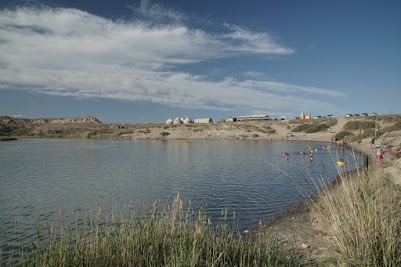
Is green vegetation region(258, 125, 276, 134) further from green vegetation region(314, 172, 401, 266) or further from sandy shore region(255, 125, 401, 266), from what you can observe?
green vegetation region(314, 172, 401, 266)

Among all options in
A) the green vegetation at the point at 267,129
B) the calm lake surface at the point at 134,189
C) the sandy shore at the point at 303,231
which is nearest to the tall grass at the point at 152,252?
the sandy shore at the point at 303,231

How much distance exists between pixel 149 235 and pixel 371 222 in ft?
19.0

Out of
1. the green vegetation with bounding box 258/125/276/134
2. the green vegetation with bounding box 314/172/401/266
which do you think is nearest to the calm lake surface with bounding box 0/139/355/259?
the green vegetation with bounding box 314/172/401/266

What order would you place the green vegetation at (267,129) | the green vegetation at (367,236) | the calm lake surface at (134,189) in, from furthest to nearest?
the green vegetation at (267,129), the calm lake surface at (134,189), the green vegetation at (367,236)

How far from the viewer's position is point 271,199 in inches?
843

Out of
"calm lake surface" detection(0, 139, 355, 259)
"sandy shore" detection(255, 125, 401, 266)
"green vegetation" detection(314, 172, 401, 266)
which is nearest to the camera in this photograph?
"green vegetation" detection(314, 172, 401, 266)

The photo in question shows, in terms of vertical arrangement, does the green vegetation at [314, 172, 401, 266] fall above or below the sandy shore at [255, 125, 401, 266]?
above

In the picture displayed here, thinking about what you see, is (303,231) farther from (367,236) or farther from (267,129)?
(267,129)

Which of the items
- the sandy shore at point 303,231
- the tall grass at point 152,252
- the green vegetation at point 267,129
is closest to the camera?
the tall grass at point 152,252

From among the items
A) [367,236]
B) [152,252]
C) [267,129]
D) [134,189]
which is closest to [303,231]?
[367,236]

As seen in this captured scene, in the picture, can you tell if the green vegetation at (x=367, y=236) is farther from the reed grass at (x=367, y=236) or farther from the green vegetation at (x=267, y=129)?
the green vegetation at (x=267, y=129)

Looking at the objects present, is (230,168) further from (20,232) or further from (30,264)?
(30,264)

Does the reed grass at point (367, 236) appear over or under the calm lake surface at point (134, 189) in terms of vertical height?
over

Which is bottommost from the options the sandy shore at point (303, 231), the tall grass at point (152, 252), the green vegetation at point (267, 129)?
the sandy shore at point (303, 231)
